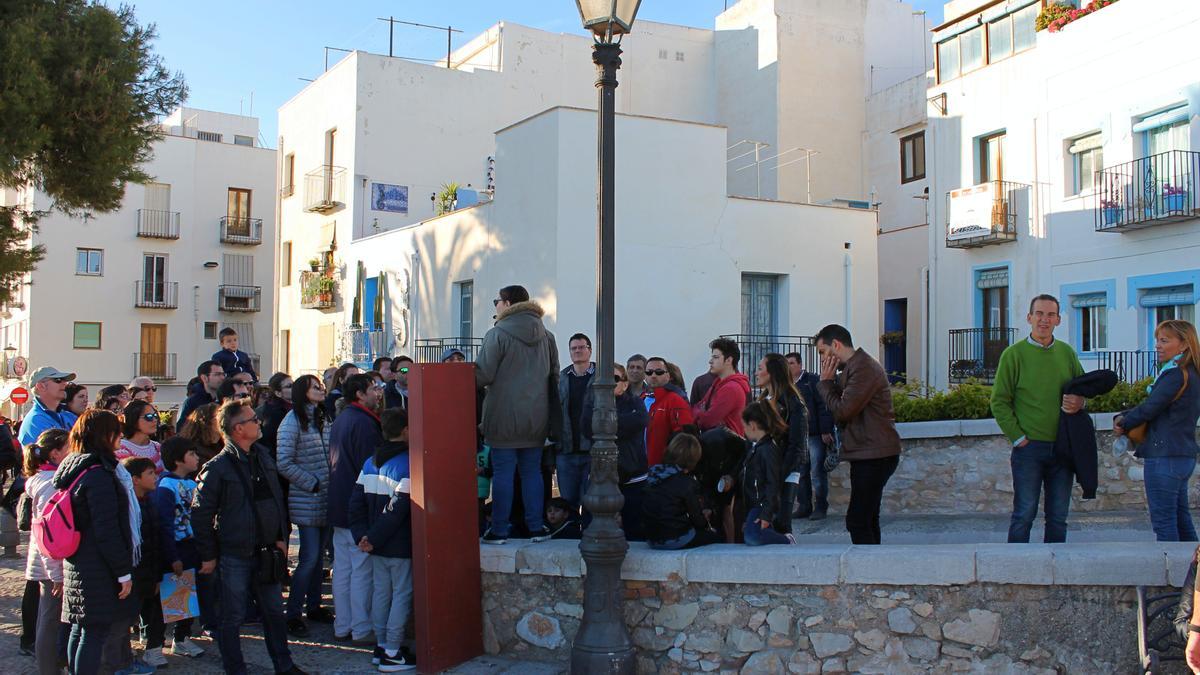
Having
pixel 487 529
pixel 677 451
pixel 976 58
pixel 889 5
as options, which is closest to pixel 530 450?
pixel 487 529

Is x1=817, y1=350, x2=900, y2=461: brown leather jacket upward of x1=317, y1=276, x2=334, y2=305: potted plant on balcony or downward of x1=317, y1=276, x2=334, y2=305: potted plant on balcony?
downward

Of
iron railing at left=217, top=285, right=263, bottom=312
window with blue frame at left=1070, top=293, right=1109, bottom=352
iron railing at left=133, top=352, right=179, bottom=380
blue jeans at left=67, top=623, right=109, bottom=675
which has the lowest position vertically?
blue jeans at left=67, top=623, right=109, bottom=675

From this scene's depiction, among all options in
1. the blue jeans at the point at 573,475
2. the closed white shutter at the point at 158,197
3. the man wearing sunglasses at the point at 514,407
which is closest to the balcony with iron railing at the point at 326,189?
the closed white shutter at the point at 158,197

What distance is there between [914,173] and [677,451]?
21.1 metres

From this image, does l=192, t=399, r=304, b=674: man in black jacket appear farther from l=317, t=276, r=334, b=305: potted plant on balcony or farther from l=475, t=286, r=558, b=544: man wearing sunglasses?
l=317, t=276, r=334, b=305: potted plant on balcony

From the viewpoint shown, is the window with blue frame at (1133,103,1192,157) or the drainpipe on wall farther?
the drainpipe on wall

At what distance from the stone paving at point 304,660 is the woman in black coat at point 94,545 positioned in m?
1.11

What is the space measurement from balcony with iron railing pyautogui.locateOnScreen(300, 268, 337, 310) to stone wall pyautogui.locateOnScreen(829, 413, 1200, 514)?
18.3m

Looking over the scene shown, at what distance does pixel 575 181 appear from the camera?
1850 cm

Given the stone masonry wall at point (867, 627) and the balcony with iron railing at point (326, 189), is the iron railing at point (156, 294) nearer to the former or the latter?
the balcony with iron railing at point (326, 189)

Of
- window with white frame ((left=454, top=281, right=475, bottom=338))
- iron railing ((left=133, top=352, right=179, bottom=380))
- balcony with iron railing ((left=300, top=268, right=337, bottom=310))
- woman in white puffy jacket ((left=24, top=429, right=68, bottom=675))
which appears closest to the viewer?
woman in white puffy jacket ((left=24, top=429, right=68, bottom=675))

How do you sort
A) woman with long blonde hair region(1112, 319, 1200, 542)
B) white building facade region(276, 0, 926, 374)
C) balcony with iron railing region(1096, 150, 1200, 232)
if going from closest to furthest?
woman with long blonde hair region(1112, 319, 1200, 542) → balcony with iron railing region(1096, 150, 1200, 232) → white building facade region(276, 0, 926, 374)

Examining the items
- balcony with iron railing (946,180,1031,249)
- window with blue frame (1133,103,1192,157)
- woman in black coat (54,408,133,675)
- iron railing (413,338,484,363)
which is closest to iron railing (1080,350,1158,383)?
balcony with iron railing (946,180,1031,249)

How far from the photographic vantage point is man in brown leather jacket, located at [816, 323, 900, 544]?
699cm
